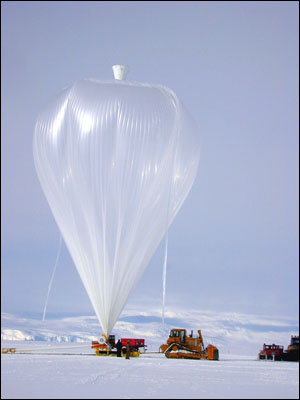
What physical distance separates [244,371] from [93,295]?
19.2 feet

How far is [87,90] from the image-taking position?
78.7 feet

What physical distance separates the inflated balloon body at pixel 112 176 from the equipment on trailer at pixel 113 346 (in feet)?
3.10

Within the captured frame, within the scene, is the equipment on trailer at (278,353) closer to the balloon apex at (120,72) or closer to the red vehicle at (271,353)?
the red vehicle at (271,353)

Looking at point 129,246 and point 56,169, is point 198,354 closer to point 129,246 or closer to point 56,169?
point 129,246

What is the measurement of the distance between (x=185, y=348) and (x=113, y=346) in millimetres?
3586

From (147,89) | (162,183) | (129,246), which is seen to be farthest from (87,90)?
(129,246)

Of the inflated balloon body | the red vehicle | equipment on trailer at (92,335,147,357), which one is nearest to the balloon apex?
the inflated balloon body

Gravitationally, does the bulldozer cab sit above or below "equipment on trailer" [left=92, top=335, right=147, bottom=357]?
above

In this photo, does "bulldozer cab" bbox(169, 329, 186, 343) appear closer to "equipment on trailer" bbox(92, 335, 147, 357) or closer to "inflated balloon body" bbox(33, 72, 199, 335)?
"equipment on trailer" bbox(92, 335, 147, 357)

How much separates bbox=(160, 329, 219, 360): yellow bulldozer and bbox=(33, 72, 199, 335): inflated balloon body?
5.11m

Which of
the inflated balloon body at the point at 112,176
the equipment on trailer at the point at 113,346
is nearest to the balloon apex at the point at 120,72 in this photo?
the inflated balloon body at the point at 112,176

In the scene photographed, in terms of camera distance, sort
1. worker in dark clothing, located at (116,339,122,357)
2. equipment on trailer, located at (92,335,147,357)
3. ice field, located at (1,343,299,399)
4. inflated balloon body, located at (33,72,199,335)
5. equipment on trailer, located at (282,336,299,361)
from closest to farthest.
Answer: ice field, located at (1,343,299,399) < inflated balloon body, located at (33,72,199,335) < equipment on trailer, located at (92,335,147,357) < worker in dark clothing, located at (116,339,122,357) < equipment on trailer, located at (282,336,299,361)

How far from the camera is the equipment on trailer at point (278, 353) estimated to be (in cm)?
3198

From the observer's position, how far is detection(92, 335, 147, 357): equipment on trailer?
24659 mm
